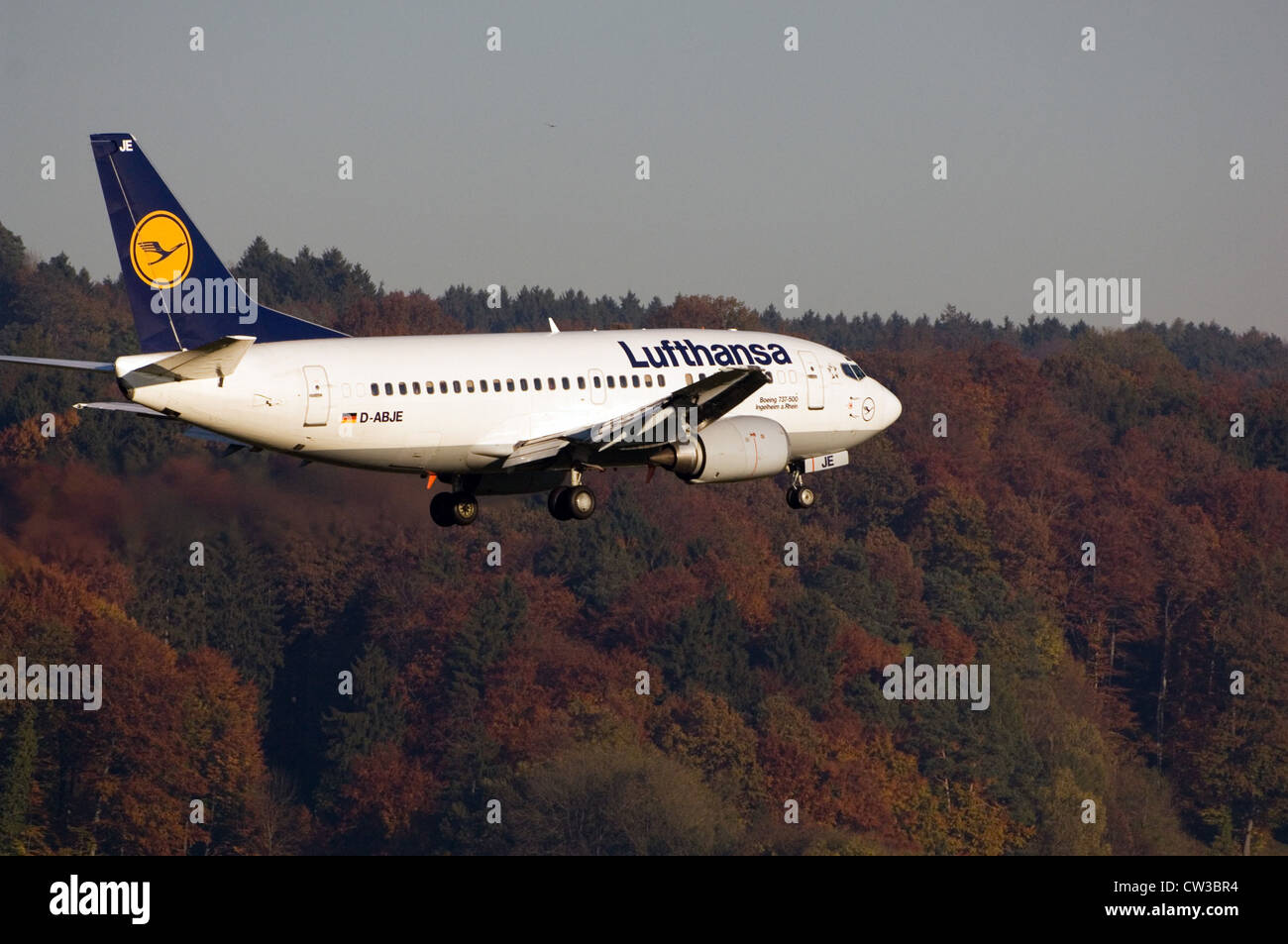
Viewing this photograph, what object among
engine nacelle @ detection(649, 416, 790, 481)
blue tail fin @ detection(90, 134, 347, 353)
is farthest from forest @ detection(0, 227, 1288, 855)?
engine nacelle @ detection(649, 416, 790, 481)

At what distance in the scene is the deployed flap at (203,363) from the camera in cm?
4812

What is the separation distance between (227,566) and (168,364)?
3006 inches

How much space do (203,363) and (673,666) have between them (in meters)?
93.6

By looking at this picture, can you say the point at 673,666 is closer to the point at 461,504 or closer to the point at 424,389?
the point at 461,504

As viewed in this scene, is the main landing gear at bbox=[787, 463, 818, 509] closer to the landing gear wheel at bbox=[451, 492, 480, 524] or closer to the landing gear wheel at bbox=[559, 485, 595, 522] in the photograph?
the landing gear wheel at bbox=[559, 485, 595, 522]

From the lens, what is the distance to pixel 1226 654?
148000 mm

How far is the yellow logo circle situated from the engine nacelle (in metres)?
12.7

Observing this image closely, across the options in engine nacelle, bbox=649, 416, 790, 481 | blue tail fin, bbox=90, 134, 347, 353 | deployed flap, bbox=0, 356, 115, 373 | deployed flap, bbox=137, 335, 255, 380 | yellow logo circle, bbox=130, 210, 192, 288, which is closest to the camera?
deployed flap, bbox=137, 335, 255, 380

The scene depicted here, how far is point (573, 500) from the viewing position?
54.9m

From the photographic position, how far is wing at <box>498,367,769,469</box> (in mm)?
53438

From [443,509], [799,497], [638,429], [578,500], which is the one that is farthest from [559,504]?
[799,497]
